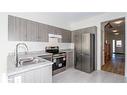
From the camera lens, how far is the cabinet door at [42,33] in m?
3.71

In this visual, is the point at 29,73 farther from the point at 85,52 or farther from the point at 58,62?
the point at 85,52

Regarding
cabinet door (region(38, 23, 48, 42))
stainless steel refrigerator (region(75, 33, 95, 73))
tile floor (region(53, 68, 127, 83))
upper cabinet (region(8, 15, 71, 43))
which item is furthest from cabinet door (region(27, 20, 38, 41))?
stainless steel refrigerator (region(75, 33, 95, 73))

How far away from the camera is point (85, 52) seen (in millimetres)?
4207

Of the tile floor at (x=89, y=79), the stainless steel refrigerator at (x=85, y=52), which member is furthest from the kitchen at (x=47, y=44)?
the tile floor at (x=89, y=79)

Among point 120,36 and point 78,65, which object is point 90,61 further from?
point 120,36

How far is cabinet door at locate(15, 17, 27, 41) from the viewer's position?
2.99 m

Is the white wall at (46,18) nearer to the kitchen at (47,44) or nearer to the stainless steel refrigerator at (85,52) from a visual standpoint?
the kitchen at (47,44)

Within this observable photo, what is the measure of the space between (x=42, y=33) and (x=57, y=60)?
1.25 meters

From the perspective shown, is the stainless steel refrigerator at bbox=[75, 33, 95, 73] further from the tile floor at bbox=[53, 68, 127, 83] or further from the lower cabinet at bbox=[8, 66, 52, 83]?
the lower cabinet at bbox=[8, 66, 52, 83]

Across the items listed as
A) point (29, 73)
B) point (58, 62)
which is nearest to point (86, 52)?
point (58, 62)

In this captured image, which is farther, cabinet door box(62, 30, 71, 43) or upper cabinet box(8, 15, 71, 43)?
cabinet door box(62, 30, 71, 43)

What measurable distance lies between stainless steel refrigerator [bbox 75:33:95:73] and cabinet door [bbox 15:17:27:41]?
7.84 feet
